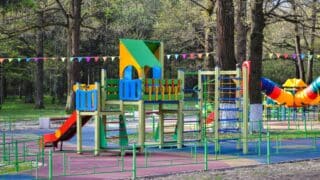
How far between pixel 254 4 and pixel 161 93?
30.0 ft

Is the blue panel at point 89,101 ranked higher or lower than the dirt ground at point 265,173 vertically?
higher

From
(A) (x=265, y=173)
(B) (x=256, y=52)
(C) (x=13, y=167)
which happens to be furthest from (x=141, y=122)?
(B) (x=256, y=52)

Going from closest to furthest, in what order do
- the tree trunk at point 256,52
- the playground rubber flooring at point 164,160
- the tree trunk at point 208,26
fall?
the playground rubber flooring at point 164,160, the tree trunk at point 256,52, the tree trunk at point 208,26

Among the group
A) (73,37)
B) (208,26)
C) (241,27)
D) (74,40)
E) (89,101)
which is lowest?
(89,101)

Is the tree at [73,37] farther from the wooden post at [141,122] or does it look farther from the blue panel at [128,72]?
the wooden post at [141,122]

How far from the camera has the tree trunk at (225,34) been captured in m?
23.3

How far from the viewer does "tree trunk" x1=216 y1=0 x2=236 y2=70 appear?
76.4 ft

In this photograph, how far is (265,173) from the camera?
44.6 ft

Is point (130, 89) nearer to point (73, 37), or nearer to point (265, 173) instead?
point (265, 173)

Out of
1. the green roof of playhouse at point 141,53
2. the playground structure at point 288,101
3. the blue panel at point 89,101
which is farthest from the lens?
the playground structure at point 288,101

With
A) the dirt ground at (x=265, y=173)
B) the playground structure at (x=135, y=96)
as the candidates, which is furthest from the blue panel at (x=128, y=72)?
the dirt ground at (x=265, y=173)

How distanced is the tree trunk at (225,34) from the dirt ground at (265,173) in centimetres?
913

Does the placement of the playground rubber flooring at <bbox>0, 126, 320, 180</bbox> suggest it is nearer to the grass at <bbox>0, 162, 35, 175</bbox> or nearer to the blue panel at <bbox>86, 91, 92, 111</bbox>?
the grass at <bbox>0, 162, 35, 175</bbox>

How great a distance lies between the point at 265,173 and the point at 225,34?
35.0 feet
